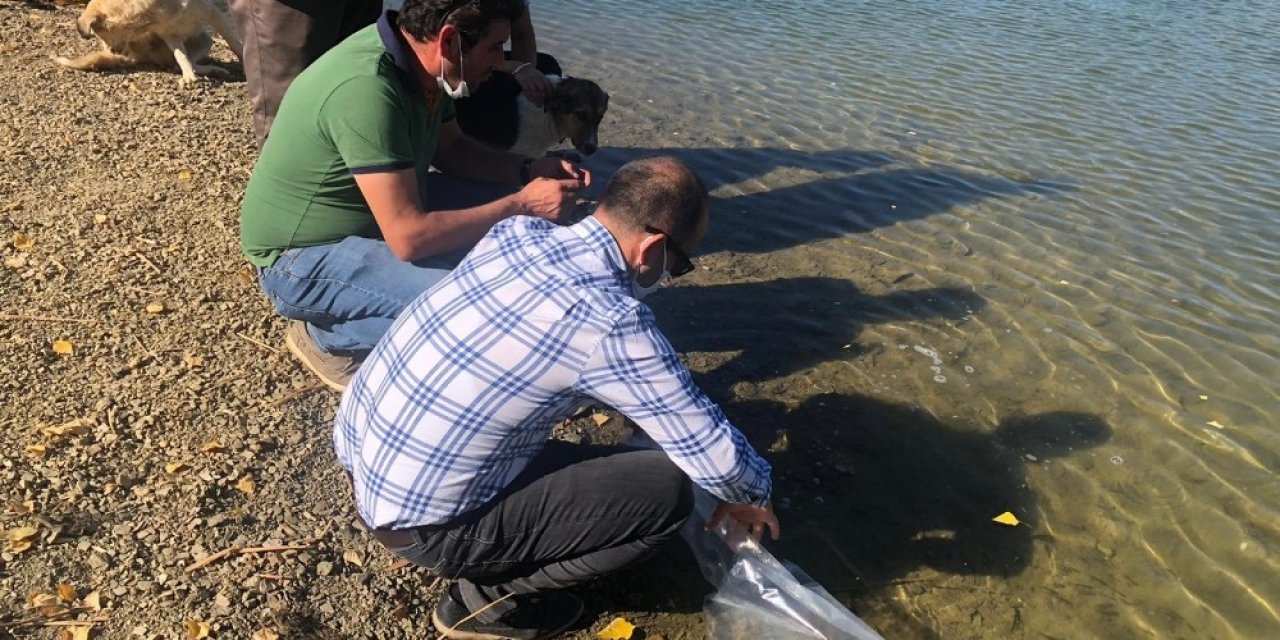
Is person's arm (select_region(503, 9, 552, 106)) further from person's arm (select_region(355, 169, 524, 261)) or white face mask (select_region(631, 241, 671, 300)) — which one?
white face mask (select_region(631, 241, 671, 300))

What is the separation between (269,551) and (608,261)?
1.51 metres

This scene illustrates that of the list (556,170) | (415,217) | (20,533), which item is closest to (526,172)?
(556,170)

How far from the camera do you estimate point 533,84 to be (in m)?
5.04

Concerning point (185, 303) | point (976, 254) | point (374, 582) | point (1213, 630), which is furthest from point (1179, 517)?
point (185, 303)

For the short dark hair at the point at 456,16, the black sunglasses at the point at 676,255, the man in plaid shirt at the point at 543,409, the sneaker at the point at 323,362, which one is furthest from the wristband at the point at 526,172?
the black sunglasses at the point at 676,255

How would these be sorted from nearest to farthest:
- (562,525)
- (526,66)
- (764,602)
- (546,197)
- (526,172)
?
(562,525) < (764,602) < (546,197) < (526,172) < (526,66)

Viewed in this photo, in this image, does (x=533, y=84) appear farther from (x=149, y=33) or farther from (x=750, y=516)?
(x=149, y=33)

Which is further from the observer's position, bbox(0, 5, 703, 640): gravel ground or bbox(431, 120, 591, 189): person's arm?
bbox(431, 120, 591, 189): person's arm

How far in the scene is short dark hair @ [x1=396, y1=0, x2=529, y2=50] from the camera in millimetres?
2980

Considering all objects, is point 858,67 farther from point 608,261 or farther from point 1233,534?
point 608,261

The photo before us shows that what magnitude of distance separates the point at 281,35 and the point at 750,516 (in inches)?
125

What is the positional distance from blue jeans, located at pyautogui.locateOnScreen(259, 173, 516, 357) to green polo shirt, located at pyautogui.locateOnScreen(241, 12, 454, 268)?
72 mm

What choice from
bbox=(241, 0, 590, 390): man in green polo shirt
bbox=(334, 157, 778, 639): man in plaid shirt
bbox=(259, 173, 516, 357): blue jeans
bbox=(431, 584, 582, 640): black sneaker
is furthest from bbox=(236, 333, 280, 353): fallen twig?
bbox=(431, 584, 582, 640): black sneaker

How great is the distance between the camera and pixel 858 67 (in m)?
8.62
